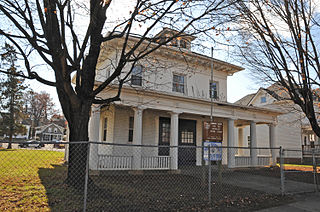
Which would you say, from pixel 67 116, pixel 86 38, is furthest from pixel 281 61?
pixel 67 116

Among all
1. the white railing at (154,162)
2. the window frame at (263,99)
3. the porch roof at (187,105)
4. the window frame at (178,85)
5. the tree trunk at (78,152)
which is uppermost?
the window frame at (263,99)

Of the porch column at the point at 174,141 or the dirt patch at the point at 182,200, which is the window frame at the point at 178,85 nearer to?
the porch column at the point at 174,141

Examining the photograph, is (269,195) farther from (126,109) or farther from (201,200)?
(126,109)

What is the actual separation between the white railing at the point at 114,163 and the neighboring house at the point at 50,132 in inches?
2287

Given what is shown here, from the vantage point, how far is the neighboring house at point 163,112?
1073cm

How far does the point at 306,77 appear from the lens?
988 centimetres

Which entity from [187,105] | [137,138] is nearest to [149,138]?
[137,138]

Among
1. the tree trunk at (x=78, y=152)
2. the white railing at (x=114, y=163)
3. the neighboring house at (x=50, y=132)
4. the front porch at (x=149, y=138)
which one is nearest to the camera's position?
the tree trunk at (x=78, y=152)

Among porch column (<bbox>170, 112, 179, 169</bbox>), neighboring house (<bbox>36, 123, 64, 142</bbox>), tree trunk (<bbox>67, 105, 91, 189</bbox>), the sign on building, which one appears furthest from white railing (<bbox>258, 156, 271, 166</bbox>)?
neighboring house (<bbox>36, 123, 64, 142</bbox>)

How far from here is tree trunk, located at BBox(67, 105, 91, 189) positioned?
626 centimetres

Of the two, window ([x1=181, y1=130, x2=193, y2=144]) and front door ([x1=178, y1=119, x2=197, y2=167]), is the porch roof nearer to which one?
front door ([x1=178, y1=119, x2=197, y2=167])

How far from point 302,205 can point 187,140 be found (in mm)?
8725

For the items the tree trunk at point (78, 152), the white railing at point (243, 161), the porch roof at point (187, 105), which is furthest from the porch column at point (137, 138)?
the white railing at point (243, 161)

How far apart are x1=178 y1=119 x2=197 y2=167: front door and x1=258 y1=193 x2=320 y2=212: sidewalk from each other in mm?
7251
